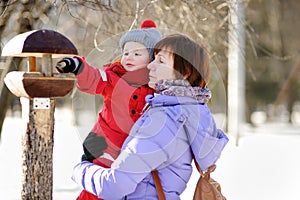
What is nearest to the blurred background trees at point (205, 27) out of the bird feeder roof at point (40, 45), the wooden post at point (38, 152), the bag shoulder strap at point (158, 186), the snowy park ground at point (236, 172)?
the bag shoulder strap at point (158, 186)

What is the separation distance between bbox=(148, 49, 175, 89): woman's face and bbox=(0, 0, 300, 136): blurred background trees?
315 millimetres

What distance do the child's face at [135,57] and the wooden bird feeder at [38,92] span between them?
0.38 meters

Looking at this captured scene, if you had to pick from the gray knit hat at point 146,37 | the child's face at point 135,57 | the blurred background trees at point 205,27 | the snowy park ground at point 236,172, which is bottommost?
the snowy park ground at point 236,172

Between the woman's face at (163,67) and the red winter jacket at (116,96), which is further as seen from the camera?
the red winter jacket at (116,96)

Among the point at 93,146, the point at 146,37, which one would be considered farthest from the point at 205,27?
the point at 93,146

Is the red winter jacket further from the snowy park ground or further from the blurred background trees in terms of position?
the snowy park ground

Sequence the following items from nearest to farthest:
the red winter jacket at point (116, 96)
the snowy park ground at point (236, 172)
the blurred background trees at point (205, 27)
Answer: the red winter jacket at point (116, 96), the blurred background trees at point (205, 27), the snowy park ground at point (236, 172)

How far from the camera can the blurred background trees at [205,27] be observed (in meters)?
5.06

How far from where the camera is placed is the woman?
1.95 m

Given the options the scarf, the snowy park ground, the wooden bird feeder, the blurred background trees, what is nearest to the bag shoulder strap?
the scarf

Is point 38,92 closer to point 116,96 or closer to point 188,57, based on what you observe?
point 116,96

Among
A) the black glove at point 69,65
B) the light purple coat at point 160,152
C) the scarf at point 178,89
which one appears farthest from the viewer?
Answer: the black glove at point 69,65

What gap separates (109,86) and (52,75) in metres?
0.42

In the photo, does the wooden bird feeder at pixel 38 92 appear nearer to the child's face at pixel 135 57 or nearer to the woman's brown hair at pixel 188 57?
the child's face at pixel 135 57
